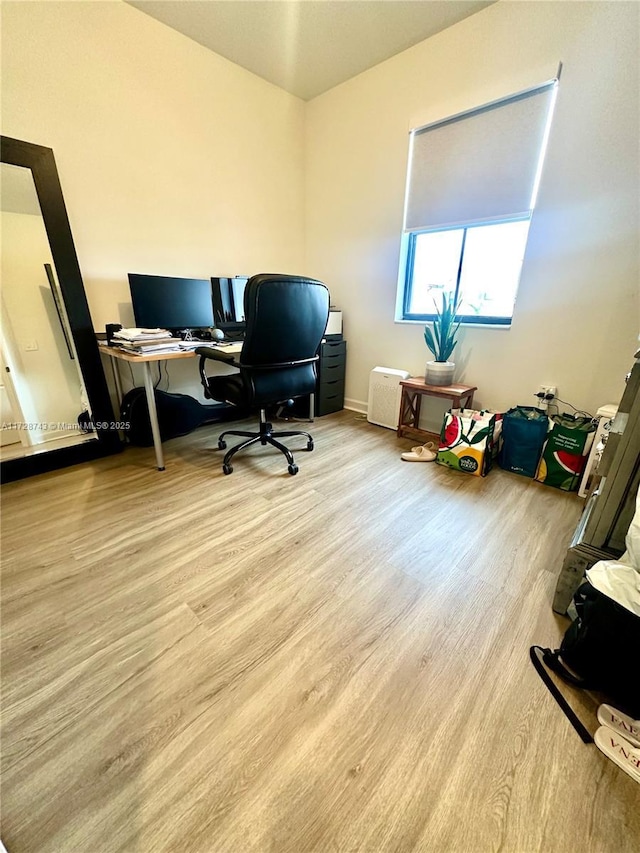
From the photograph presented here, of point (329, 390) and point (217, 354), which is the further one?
point (329, 390)

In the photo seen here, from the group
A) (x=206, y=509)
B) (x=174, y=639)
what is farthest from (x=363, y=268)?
(x=174, y=639)

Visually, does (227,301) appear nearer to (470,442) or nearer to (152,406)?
(152,406)

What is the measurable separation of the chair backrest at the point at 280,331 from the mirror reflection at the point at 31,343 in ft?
4.50

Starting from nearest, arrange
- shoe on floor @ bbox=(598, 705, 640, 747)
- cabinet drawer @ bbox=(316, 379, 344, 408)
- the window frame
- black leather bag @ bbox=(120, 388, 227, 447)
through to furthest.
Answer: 1. shoe on floor @ bbox=(598, 705, 640, 747)
2. the window frame
3. black leather bag @ bbox=(120, 388, 227, 447)
4. cabinet drawer @ bbox=(316, 379, 344, 408)

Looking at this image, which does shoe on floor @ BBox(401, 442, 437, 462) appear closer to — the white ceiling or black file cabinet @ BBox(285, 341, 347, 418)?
black file cabinet @ BBox(285, 341, 347, 418)

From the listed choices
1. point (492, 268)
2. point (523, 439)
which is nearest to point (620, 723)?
point (523, 439)

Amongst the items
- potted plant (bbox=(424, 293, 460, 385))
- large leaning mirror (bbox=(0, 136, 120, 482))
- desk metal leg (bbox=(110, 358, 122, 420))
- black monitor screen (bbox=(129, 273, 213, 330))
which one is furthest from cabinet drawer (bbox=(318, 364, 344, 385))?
large leaning mirror (bbox=(0, 136, 120, 482))

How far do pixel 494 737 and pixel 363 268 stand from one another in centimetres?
325

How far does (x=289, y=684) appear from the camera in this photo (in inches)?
39.7

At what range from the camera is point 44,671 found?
1.04 metres

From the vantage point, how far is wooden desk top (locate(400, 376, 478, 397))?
2.48m

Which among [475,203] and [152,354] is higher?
[475,203]

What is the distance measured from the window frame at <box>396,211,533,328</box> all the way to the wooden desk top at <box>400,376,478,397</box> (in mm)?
505

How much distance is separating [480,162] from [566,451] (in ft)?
6.73
